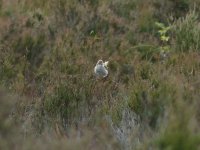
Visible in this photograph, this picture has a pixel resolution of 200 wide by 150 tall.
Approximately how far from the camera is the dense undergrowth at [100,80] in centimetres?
423

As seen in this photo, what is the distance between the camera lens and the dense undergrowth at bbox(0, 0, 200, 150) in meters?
4.23

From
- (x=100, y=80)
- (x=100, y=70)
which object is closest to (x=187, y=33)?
(x=100, y=70)

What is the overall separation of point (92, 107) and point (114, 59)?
215 centimetres

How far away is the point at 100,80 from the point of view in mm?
7262

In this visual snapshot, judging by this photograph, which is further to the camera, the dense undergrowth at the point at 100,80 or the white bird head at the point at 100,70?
the white bird head at the point at 100,70

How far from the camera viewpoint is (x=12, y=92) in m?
6.67

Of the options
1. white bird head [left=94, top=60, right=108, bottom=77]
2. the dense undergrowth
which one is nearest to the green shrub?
the dense undergrowth

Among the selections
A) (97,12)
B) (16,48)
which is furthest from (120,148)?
(97,12)

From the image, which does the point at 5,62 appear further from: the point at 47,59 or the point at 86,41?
the point at 86,41

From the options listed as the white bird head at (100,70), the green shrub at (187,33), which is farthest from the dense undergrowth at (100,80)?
the white bird head at (100,70)

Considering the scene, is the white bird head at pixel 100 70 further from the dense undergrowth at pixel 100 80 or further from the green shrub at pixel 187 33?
the green shrub at pixel 187 33

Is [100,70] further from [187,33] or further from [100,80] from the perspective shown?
[187,33]

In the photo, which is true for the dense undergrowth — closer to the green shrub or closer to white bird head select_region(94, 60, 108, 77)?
the green shrub

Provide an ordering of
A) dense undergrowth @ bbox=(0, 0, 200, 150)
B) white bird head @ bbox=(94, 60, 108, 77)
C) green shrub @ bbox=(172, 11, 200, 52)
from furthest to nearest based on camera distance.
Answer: green shrub @ bbox=(172, 11, 200, 52), white bird head @ bbox=(94, 60, 108, 77), dense undergrowth @ bbox=(0, 0, 200, 150)
